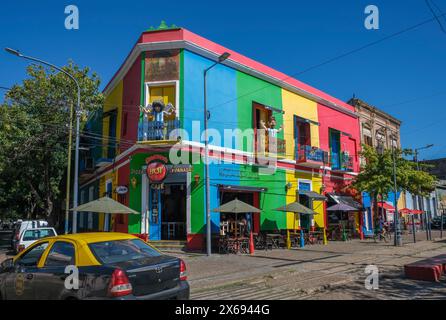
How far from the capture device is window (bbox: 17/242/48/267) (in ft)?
20.7

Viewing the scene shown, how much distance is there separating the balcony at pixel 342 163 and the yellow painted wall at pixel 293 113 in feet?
8.11

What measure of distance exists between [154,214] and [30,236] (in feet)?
18.7

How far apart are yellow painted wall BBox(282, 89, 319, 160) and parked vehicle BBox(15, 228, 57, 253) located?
1396 centimetres

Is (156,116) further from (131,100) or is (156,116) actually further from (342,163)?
(342,163)

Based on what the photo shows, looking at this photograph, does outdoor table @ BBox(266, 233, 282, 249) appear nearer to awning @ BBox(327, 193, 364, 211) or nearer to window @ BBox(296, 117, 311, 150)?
awning @ BBox(327, 193, 364, 211)

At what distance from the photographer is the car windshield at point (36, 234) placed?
16.7m

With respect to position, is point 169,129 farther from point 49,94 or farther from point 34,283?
point 34,283

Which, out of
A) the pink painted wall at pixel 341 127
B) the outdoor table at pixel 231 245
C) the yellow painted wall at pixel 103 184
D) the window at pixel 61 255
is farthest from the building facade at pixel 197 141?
the window at pixel 61 255

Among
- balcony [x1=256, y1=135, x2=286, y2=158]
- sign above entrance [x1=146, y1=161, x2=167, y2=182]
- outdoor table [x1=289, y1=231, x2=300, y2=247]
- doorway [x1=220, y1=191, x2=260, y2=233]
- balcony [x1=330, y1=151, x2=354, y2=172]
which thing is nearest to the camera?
sign above entrance [x1=146, y1=161, x2=167, y2=182]

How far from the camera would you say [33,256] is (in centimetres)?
662

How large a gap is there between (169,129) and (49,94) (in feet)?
34.0

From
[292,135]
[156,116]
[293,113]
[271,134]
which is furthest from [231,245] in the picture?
[293,113]

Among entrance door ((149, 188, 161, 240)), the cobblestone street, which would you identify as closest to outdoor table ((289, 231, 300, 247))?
the cobblestone street
